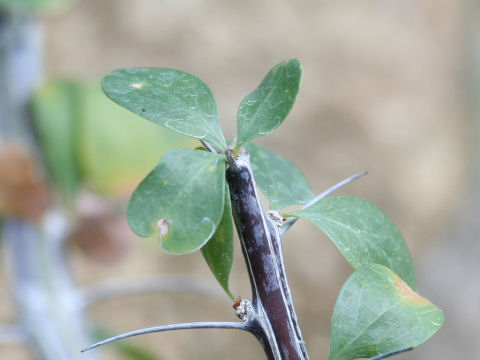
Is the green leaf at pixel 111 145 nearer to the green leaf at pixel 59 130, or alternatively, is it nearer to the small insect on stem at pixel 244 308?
the green leaf at pixel 59 130

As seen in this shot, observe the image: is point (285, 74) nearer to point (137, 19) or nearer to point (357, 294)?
point (357, 294)

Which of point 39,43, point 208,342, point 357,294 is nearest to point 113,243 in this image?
point 39,43

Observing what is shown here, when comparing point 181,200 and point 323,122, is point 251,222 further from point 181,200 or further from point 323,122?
point 323,122

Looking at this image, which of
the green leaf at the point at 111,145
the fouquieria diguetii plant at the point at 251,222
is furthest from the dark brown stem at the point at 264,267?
the green leaf at the point at 111,145

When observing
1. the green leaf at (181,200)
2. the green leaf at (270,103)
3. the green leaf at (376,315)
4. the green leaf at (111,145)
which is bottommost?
the green leaf at (376,315)

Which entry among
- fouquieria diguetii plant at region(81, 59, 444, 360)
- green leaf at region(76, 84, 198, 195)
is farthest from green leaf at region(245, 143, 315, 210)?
green leaf at region(76, 84, 198, 195)

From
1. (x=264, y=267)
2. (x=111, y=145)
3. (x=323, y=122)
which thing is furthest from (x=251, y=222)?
(x=323, y=122)

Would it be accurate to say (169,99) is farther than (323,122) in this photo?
No
